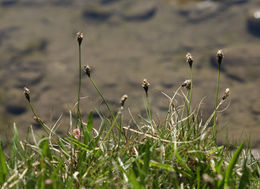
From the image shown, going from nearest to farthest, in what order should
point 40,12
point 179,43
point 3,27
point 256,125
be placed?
point 256,125 → point 179,43 → point 3,27 → point 40,12

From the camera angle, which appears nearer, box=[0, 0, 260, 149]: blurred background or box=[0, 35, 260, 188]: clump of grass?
box=[0, 35, 260, 188]: clump of grass

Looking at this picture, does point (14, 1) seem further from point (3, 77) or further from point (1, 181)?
point (1, 181)

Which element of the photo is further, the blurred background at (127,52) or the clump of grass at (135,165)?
the blurred background at (127,52)

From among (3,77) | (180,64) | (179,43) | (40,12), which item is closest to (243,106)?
(180,64)

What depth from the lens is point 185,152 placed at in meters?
1.80

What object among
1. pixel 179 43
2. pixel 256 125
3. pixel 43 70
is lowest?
pixel 256 125

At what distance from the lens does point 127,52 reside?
974 cm

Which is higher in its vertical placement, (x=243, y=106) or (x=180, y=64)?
(x=180, y=64)

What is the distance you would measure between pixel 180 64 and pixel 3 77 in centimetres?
442

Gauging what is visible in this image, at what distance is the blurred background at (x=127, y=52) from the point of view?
799 cm

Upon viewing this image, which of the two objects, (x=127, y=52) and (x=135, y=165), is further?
(x=127, y=52)

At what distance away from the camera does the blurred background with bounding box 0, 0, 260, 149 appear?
26.2ft

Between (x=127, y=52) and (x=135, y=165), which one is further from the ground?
(x=135, y=165)

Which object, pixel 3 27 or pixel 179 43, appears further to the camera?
pixel 3 27
